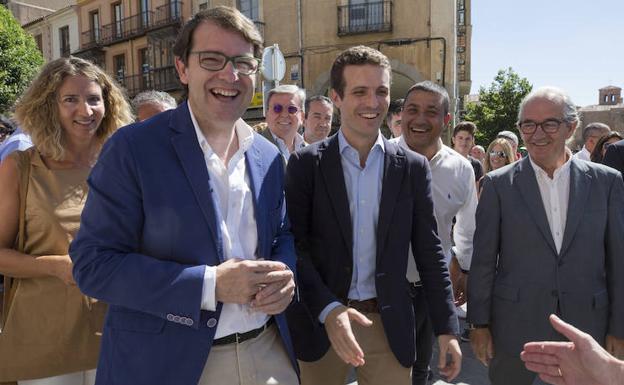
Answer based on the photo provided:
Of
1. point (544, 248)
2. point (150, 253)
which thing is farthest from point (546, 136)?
point (150, 253)

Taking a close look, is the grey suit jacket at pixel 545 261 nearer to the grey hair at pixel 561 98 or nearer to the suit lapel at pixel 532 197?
the suit lapel at pixel 532 197

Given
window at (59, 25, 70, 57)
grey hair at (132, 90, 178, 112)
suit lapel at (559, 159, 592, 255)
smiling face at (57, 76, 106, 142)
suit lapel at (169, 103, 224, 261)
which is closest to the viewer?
suit lapel at (169, 103, 224, 261)

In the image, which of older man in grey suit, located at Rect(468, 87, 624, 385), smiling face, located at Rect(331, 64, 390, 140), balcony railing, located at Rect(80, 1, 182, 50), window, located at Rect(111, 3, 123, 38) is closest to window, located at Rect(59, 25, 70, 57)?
balcony railing, located at Rect(80, 1, 182, 50)

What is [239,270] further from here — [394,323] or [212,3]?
[212,3]

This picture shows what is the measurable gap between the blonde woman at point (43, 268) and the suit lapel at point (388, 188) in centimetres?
144

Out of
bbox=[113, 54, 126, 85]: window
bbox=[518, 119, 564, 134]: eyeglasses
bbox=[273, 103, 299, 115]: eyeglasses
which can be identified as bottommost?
bbox=[518, 119, 564, 134]: eyeglasses

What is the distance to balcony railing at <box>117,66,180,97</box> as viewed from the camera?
2244 cm

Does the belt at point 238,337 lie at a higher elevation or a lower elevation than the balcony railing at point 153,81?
lower

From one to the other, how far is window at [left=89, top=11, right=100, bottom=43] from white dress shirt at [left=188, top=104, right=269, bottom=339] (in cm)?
2879

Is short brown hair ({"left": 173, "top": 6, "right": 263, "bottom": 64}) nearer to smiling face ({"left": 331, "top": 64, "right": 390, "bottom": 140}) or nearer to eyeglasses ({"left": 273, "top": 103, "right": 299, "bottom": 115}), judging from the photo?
smiling face ({"left": 331, "top": 64, "right": 390, "bottom": 140})

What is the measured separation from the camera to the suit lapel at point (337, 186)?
2256mm

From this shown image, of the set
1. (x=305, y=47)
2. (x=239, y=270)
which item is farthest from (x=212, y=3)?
(x=239, y=270)

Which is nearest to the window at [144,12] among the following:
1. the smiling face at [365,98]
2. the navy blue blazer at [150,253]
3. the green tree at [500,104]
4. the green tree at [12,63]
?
the green tree at [12,63]

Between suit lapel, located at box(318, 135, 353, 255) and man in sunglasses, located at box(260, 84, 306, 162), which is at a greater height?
man in sunglasses, located at box(260, 84, 306, 162)
